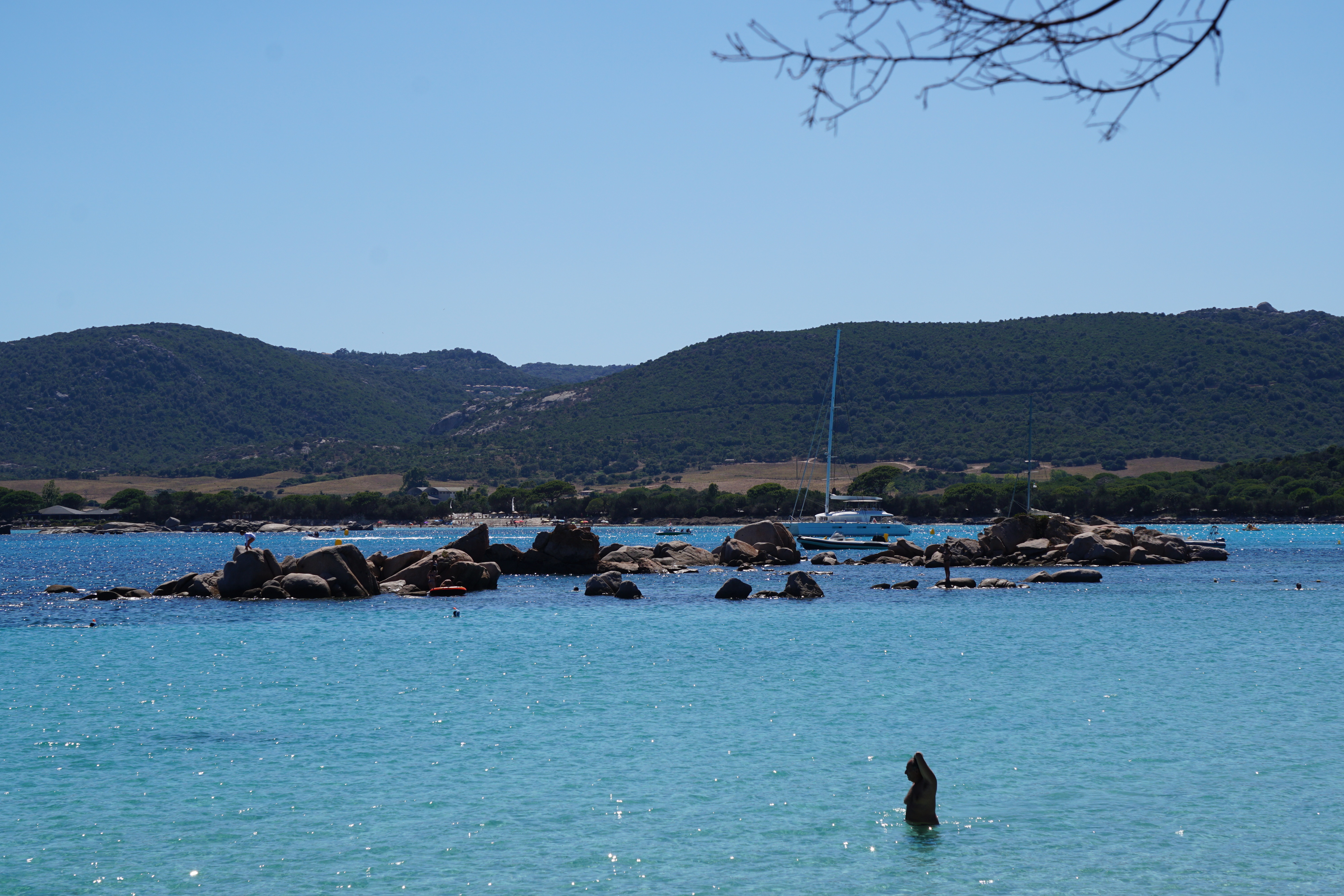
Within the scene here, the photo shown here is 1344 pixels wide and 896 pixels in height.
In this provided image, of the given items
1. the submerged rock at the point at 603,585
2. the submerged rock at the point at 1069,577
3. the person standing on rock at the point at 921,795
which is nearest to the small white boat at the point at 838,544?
the submerged rock at the point at 1069,577

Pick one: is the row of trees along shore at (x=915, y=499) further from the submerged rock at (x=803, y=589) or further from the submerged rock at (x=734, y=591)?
the submerged rock at (x=734, y=591)

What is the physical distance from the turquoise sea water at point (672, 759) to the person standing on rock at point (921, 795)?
0.20m

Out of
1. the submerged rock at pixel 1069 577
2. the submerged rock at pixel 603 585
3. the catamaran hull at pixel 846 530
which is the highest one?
the catamaran hull at pixel 846 530

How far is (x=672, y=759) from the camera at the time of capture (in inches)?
714

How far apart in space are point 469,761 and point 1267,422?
653 feet

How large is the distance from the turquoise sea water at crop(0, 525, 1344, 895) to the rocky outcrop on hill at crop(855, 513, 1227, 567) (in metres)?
33.6

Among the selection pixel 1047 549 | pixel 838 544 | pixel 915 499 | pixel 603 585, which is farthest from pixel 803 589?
pixel 915 499

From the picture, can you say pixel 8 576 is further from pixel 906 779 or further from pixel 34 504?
pixel 34 504

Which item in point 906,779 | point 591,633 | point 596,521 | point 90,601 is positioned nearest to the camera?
point 906,779

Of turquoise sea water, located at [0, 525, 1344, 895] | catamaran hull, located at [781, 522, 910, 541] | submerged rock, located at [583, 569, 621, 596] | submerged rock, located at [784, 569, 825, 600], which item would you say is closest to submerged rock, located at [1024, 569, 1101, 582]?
submerged rock, located at [784, 569, 825, 600]

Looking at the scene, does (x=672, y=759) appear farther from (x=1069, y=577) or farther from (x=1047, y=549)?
(x=1047, y=549)

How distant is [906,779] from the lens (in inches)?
651

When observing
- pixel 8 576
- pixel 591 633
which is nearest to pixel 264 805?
pixel 591 633

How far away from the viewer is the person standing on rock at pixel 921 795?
14.2 m
